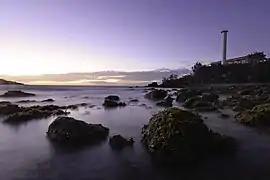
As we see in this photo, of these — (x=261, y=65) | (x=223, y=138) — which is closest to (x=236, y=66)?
(x=261, y=65)

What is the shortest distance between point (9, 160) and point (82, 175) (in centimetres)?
365

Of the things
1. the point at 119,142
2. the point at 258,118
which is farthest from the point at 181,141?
the point at 258,118

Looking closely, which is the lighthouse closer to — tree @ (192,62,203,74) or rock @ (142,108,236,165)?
tree @ (192,62,203,74)

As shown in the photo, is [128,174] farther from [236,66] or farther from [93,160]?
[236,66]

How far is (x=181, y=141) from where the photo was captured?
11.4 metres

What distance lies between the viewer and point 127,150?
12531 millimetres

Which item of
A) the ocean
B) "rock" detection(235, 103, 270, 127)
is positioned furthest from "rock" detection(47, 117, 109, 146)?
"rock" detection(235, 103, 270, 127)

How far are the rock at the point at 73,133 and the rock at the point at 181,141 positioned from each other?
301cm

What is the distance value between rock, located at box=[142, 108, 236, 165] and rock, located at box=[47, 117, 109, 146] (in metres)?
3.01

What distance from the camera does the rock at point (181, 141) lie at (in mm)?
11227

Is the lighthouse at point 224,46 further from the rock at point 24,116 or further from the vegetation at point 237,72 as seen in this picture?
the rock at point 24,116

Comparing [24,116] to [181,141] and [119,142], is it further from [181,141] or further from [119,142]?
[181,141]

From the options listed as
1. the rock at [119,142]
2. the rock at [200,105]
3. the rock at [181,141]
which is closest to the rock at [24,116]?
the rock at [119,142]

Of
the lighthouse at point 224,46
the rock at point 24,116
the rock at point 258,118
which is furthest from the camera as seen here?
the lighthouse at point 224,46
